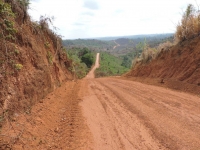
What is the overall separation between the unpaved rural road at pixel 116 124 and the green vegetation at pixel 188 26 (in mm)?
4866

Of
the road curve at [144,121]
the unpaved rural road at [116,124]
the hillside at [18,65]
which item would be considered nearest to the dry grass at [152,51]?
the road curve at [144,121]

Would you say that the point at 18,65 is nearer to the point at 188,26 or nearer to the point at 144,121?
the point at 144,121

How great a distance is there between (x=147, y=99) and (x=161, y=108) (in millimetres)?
1112

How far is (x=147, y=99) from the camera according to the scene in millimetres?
6891

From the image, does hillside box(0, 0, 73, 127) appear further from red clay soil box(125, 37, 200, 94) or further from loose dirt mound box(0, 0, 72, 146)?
red clay soil box(125, 37, 200, 94)

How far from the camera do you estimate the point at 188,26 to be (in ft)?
35.3

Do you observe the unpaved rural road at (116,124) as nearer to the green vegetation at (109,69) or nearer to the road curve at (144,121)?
the road curve at (144,121)

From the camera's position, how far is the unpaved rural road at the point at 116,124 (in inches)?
152

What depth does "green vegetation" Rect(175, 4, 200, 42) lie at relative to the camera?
1023 centimetres

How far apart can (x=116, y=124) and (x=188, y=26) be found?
27.5 ft

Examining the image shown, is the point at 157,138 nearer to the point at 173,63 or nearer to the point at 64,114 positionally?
the point at 64,114

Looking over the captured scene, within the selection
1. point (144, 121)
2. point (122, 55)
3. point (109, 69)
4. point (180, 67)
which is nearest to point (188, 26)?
point (180, 67)

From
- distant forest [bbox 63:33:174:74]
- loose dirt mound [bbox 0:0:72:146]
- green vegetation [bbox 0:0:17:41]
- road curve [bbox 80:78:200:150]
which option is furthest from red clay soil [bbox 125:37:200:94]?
green vegetation [bbox 0:0:17:41]

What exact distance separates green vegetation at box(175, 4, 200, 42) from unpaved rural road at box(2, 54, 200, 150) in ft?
16.0
